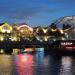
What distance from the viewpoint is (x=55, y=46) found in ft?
570

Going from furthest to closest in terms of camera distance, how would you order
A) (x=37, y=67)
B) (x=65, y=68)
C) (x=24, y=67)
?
(x=37, y=67) → (x=24, y=67) → (x=65, y=68)

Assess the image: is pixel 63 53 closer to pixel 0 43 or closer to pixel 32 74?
pixel 0 43

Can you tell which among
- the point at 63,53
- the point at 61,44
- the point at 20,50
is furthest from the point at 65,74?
the point at 20,50

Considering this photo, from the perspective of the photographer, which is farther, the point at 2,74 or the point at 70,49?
the point at 70,49

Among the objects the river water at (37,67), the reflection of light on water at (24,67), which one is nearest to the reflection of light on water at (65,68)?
the river water at (37,67)

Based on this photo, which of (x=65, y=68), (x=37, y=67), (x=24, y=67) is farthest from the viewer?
(x=37, y=67)

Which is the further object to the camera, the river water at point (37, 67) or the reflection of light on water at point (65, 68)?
the river water at point (37, 67)

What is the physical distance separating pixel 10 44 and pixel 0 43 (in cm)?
452

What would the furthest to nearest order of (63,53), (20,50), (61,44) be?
1. (20,50)
2. (61,44)
3. (63,53)

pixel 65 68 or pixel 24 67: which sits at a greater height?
pixel 24 67

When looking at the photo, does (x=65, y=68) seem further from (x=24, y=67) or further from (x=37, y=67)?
(x=24, y=67)

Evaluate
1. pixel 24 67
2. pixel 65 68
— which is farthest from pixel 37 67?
pixel 65 68

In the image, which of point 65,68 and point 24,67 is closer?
point 65,68

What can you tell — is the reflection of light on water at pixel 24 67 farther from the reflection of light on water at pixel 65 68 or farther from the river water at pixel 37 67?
the reflection of light on water at pixel 65 68
